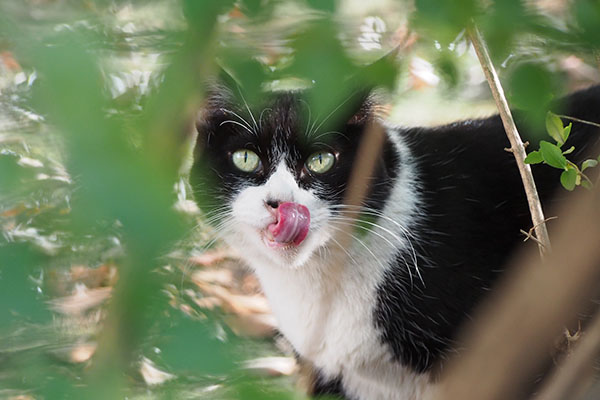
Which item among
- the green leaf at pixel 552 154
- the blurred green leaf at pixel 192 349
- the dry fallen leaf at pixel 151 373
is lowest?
the green leaf at pixel 552 154

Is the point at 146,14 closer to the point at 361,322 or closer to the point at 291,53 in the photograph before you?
the point at 291,53

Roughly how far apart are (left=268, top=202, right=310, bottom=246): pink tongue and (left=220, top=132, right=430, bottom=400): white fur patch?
0.96 feet

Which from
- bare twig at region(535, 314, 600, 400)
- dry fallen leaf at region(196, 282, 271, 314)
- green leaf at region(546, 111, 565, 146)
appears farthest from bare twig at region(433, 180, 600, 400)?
dry fallen leaf at region(196, 282, 271, 314)

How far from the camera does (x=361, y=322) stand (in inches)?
76.3

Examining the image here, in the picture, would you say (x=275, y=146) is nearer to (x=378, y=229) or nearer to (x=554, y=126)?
(x=378, y=229)

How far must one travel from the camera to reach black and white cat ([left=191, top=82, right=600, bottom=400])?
176 cm

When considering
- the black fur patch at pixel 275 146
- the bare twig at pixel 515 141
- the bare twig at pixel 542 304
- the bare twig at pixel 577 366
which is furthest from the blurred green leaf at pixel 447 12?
the black fur patch at pixel 275 146

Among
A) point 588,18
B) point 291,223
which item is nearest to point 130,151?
point 588,18

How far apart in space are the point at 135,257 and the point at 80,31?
14 centimetres

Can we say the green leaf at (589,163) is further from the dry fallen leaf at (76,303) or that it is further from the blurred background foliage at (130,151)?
the dry fallen leaf at (76,303)

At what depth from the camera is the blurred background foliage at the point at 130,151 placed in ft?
1.17

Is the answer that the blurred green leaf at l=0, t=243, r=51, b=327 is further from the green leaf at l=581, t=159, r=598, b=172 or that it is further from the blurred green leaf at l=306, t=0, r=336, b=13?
the green leaf at l=581, t=159, r=598, b=172

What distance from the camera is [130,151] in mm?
366

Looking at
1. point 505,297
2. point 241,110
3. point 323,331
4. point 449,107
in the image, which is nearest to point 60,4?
point 241,110
